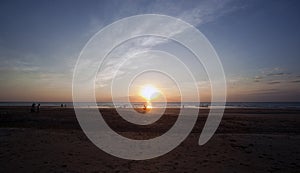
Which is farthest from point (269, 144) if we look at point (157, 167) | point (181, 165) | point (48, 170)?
point (48, 170)

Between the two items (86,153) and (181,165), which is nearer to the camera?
(181,165)

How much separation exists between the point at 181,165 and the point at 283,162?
4.18m

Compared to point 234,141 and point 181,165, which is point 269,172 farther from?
point 234,141

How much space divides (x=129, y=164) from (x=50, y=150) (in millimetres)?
4214

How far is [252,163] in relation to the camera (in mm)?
8242

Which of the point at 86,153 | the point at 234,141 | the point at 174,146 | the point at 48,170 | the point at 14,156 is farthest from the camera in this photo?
the point at 234,141

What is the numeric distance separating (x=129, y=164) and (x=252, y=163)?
4.88 metres

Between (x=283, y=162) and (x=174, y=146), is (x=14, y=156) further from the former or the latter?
(x=283, y=162)

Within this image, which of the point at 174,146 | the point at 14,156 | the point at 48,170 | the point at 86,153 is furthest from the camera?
the point at 174,146

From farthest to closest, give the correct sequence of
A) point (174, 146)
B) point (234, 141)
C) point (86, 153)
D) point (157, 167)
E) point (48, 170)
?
point (234, 141) < point (174, 146) < point (86, 153) < point (157, 167) < point (48, 170)

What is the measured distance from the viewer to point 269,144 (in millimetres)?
11539

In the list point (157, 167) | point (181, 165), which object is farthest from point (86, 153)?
point (181, 165)

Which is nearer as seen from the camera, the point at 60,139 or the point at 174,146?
the point at 174,146

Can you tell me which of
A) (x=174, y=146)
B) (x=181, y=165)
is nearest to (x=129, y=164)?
(x=181, y=165)
